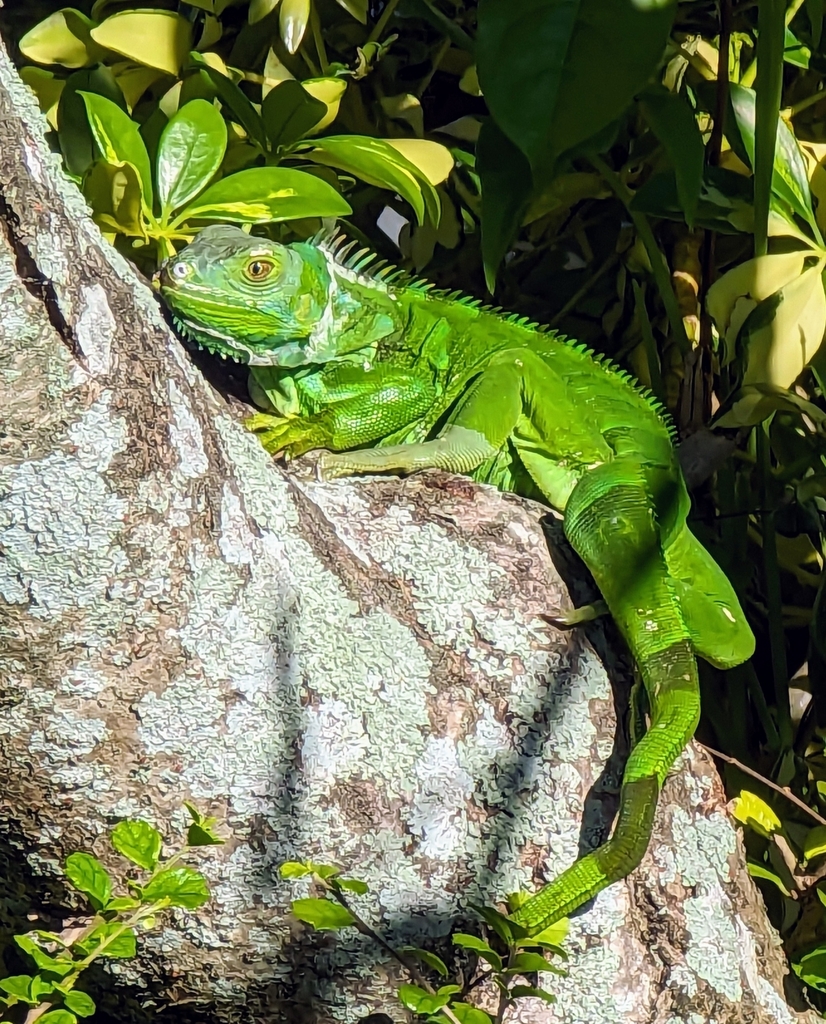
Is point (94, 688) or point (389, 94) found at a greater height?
point (389, 94)

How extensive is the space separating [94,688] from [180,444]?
24 centimetres

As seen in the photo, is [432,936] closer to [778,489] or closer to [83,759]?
[83,759]

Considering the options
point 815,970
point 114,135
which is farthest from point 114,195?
point 815,970

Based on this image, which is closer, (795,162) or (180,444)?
(180,444)

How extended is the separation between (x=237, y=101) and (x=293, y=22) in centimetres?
21

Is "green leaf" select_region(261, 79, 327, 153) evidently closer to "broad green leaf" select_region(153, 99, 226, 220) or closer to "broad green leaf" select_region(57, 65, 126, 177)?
"broad green leaf" select_region(153, 99, 226, 220)

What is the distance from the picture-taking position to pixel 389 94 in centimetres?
208

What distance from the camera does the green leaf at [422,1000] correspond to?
1.04 m

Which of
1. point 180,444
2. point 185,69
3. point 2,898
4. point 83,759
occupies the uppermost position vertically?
point 185,69

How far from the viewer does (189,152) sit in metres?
1.50

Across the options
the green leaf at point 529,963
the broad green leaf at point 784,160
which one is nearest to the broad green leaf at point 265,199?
the broad green leaf at point 784,160

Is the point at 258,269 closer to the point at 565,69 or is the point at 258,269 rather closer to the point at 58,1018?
the point at 565,69

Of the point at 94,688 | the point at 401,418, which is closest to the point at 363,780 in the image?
the point at 94,688

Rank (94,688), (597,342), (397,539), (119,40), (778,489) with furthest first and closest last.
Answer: (597,342) → (778,489) → (119,40) → (397,539) → (94,688)
